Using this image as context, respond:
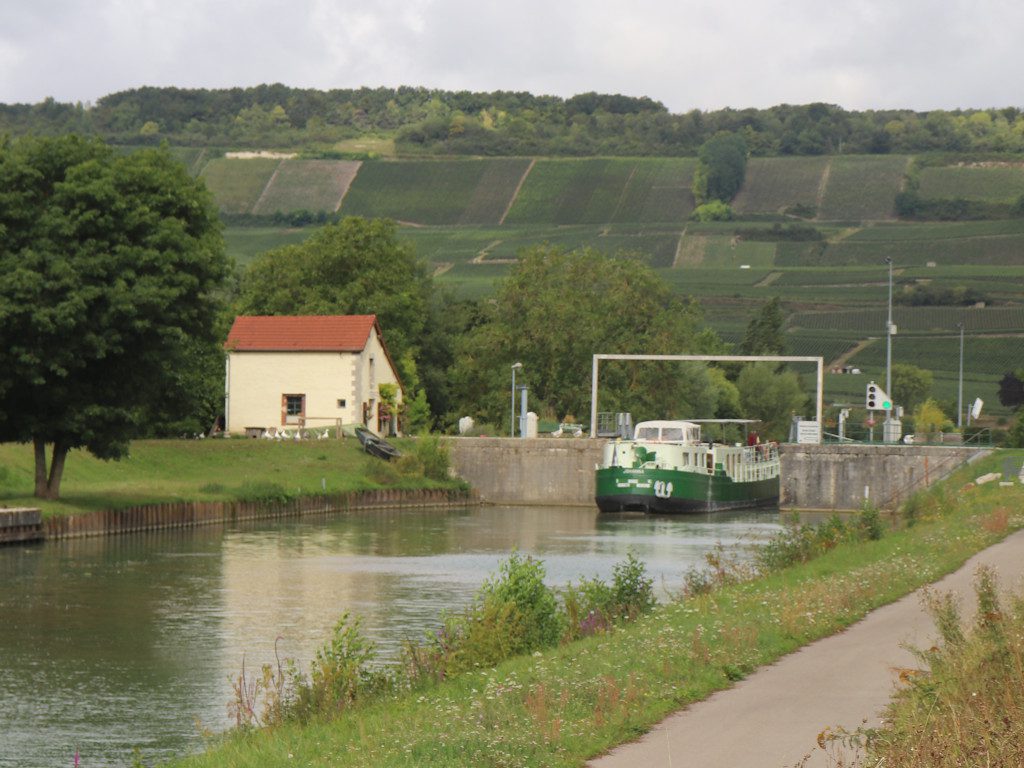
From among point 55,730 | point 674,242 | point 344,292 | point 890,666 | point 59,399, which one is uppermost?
point 674,242

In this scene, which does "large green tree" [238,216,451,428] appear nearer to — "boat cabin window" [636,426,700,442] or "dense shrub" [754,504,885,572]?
"boat cabin window" [636,426,700,442]

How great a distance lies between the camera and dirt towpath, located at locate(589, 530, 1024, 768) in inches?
569

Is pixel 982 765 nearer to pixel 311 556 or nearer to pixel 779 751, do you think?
pixel 779 751

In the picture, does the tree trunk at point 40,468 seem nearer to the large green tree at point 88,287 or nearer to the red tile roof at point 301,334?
the large green tree at point 88,287

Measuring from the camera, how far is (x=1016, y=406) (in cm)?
12338

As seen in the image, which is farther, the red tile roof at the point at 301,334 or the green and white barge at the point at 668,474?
the red tile roof at the point at 301,334

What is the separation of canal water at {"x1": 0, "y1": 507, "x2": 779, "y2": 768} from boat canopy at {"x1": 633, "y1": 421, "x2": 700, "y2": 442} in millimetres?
14592

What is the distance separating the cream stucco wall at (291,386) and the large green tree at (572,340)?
1480 cm

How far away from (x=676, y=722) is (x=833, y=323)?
137279mm

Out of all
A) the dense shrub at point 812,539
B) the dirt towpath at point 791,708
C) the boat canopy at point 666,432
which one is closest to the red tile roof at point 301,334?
the boat canopy at point 666,432

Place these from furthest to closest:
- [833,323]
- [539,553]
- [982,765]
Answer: [833,323], [539,553], [982,765]

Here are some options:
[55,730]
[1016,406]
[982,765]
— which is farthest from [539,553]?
[1016,406]

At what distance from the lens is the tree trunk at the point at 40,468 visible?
51025 mm

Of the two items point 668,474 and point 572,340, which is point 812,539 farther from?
point 572,340
